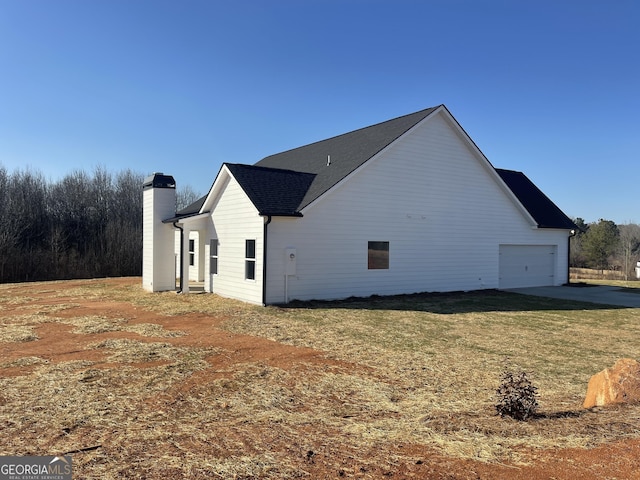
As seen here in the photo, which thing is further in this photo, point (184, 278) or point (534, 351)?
point (184, 278)

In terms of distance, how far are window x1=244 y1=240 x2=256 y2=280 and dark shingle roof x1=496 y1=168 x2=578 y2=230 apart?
14596 millimetres

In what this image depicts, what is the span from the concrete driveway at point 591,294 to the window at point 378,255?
23.3ft

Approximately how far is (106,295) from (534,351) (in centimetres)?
1560

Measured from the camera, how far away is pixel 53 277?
28797mm

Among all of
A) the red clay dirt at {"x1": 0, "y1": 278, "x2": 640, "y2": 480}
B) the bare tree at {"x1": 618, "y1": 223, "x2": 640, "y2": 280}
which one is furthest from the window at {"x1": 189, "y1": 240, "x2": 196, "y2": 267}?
the bare tree at {"x1": 618, "y1": 223, "x2": 640, "y2": 280}

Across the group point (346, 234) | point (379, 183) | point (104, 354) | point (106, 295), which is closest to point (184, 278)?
point (106, 295)

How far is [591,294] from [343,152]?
12.6 meters

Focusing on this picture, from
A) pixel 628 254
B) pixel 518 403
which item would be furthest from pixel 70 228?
pixel 628 254

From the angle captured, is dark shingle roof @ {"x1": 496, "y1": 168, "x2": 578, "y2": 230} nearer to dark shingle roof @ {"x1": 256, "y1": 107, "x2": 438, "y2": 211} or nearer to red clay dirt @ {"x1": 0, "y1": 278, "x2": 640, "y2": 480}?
dark shingle roof @ {"x1": 256, "y1": 107, "x2": 438, "y2": 211}

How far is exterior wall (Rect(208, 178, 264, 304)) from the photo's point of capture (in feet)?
49.8

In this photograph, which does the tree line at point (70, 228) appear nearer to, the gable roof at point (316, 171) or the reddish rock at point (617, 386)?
the gable roof at point (316, 171)

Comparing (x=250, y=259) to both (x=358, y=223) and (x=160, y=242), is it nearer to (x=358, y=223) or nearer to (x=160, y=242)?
(x=358, y=223)

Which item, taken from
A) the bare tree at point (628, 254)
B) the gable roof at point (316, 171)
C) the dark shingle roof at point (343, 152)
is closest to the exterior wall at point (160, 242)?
the gable roof at point (316, 171)

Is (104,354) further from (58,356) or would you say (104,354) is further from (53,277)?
(53,277)
